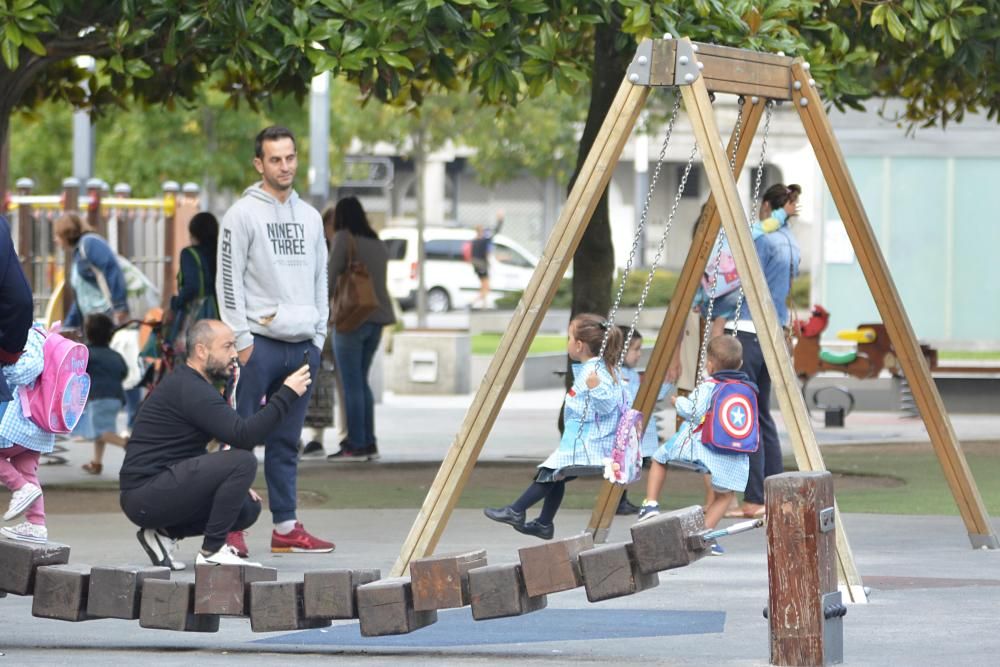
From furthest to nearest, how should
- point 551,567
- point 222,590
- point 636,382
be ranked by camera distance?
1. point 636,382
2. point 222,590
3. point 551,567

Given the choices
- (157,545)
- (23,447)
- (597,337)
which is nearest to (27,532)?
(23,447)

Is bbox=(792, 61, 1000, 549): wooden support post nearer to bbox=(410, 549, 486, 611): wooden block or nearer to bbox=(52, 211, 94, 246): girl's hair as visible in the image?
bbox=(410, 549, 486, 611): wooden block

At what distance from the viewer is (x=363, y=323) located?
13.7 m

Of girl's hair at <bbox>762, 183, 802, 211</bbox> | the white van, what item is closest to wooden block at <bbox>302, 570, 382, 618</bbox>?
girl's hair at <bbox>762, 183, 802, 211</bbox>

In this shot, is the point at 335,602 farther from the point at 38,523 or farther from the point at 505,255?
the point at 505,255

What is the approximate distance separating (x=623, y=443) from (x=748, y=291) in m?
0.89

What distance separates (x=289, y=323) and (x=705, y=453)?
1.97 metres

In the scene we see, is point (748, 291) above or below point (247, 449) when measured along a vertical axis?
above

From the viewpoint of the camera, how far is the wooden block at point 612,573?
6262 millimetres

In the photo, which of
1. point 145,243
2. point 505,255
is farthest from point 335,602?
point 505,255

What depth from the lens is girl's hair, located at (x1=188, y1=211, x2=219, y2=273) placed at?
37.8 ft

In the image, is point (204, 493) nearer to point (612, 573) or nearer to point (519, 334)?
point (519, 334)

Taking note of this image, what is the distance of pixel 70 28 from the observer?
1134cm

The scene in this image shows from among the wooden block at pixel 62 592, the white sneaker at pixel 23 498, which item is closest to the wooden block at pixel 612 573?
the wooden block at pixel 62 592
